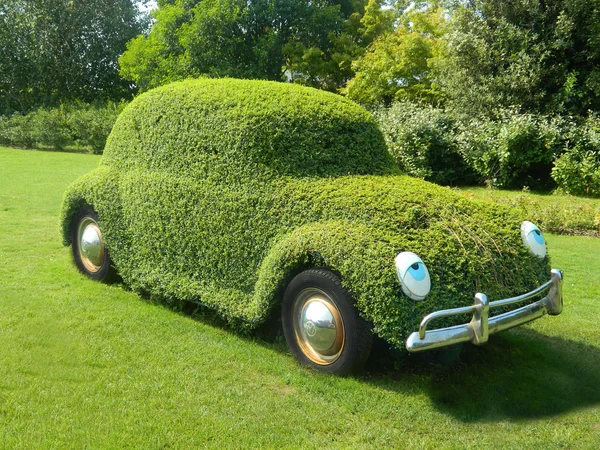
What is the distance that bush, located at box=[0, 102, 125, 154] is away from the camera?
3017 centimetres

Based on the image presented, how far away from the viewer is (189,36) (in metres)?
31.5

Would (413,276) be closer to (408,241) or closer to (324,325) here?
(408,241)

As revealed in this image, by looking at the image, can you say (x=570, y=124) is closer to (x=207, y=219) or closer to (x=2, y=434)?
(x=207, y=219)

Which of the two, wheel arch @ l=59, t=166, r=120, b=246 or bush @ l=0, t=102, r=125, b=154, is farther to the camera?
bush @ l=0, t=102, r=125, b=154

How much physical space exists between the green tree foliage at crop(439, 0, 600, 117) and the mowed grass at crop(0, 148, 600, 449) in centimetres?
1400

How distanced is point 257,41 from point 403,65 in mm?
10857

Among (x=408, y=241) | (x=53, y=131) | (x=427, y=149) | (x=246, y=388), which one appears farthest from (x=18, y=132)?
(x=408, y=241)

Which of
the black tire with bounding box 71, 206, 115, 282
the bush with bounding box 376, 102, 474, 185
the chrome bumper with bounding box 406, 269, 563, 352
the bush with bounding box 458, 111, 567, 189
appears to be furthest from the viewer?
the bush with bounding box 376, 102, 474, 185

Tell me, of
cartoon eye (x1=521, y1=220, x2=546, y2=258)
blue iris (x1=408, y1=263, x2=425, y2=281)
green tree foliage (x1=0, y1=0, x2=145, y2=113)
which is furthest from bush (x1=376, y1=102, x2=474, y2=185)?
green tree foliage (x1=0, y1=0, x2=145, y2=113)

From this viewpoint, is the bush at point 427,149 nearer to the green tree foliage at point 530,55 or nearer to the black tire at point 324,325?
the green tree foliage at point 530,55

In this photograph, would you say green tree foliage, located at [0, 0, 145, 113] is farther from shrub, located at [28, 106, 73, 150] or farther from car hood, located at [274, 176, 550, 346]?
car hood, located at [274, 176, 550, 346]

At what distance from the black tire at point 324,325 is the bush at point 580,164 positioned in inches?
508

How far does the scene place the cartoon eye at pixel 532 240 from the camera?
4887 mm

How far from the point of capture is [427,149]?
17.5m
